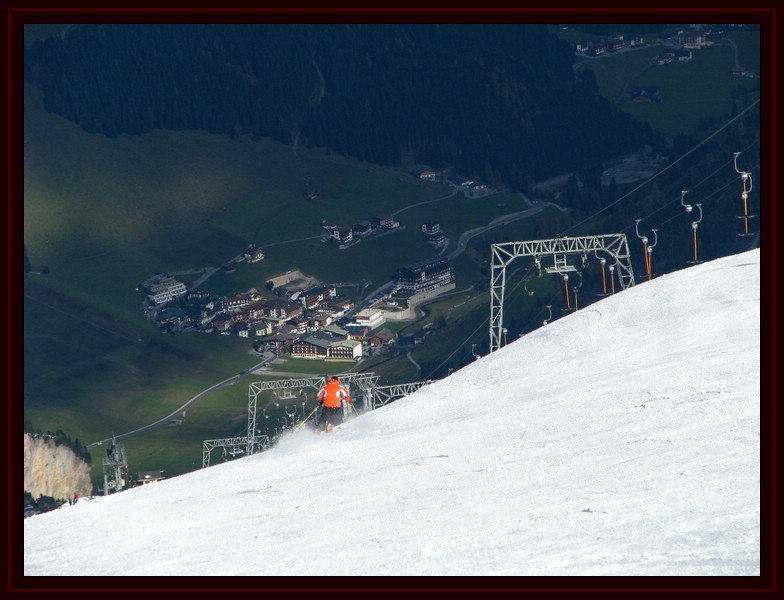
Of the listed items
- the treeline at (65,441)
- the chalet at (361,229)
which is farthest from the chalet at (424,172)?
the treeline at (65,441)

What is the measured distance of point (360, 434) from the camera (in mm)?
23703

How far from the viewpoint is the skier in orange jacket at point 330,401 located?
2406 cm

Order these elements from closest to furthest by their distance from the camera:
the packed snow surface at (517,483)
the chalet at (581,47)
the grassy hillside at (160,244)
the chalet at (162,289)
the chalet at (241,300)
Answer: the packed snow surface at (517,483), the grassy hillside at (160,244), the chalet at (241,300), the chalet at (162,289), the chalet at (581,47)

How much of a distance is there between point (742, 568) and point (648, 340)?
448 inches

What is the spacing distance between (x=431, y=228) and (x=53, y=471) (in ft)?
193

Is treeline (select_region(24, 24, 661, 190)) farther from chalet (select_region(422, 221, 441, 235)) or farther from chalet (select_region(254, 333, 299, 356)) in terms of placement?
chalet (select_region(254, 333, 299, 356))

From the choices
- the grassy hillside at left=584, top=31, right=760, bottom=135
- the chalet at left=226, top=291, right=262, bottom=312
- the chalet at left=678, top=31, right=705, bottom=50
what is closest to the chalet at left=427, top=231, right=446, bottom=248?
the chalet at left=226, top=291, right=262, bottom=312

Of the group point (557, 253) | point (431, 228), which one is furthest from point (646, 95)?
point (557, 253)

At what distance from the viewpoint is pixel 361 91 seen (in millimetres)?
171000

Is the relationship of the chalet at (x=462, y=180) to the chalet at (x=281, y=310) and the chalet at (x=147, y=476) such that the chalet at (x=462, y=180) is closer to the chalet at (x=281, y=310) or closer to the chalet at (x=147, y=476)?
the chalet at (x=281, y=310)

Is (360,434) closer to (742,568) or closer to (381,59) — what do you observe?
(742,568)

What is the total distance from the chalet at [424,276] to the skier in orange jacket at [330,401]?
85.0m

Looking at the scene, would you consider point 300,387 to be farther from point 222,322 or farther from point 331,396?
point 331,396
